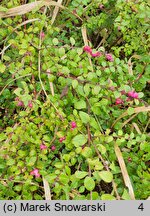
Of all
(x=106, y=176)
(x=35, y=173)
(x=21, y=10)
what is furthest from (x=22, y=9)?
(x=106, y=176)

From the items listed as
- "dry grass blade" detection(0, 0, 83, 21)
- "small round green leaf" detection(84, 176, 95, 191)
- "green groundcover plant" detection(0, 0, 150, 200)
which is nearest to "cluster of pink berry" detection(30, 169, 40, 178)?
"green groundcover plant" detection(0, 0, 150, 200)

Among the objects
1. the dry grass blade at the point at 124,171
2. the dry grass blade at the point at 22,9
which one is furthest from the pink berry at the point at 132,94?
the dry grass blade at the point at 22,9

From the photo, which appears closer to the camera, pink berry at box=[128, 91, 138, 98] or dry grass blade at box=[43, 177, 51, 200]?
dry grass blade at box=[43, 177, 51, 200]

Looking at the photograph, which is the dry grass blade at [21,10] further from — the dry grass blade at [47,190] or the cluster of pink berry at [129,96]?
the dry grass blade at [47,190]

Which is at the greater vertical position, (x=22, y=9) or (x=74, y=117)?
(x=22, y=9)

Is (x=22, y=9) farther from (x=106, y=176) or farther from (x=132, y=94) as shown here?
(x=106, y=176)

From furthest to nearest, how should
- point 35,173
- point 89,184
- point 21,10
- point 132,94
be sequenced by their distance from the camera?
1. point 21,10
2. point 132,94
3. point 35,173
4. point 89,184

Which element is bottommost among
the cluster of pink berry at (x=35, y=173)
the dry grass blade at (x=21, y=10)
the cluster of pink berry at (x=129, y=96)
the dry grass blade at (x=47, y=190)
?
the dry grass blade at (x=47, y=190)

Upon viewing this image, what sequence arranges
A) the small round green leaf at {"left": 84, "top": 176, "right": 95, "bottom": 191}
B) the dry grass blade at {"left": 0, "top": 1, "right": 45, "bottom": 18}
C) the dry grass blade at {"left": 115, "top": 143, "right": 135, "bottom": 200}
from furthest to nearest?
the dry grass blade at {"left": 0, "top": 1, "right": 45, "bottom": 18}, the dry grass blade at {"left": 115, "top": 143, "right": 135, "bottom": 200}, the small round green leaf at {"left": 84, "top": 176, "right": 95, "bottom": 191}

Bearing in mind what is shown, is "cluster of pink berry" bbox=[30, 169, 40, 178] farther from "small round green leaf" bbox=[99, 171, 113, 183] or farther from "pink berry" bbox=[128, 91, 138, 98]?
"pink berry" bbox=[128, 91, 138, 98]
